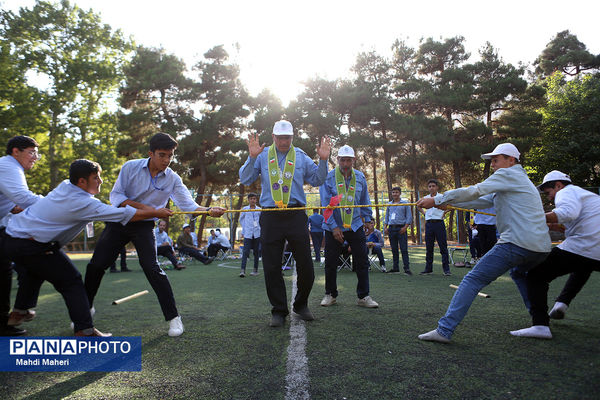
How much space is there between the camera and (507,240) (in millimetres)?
3590

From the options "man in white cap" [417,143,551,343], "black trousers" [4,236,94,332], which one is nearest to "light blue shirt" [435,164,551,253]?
"man in white cap" [417,143,551,343]

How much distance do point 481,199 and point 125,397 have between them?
3733 millimetres

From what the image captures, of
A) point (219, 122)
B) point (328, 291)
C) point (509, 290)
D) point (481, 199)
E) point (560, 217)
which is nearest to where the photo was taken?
point (560, 217)

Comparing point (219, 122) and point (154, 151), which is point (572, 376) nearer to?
point (154, 151)

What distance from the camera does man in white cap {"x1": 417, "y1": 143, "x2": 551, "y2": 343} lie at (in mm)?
3527

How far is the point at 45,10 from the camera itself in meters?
28.4

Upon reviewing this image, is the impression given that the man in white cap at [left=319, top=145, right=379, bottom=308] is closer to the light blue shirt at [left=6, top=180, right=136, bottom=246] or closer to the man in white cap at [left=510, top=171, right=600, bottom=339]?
the man in white cap at [left=510, top=171, right=600, bottom=339]

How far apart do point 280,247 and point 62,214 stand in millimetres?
2257

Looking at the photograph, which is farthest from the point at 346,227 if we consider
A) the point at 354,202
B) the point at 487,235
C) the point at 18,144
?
the point at 487,235

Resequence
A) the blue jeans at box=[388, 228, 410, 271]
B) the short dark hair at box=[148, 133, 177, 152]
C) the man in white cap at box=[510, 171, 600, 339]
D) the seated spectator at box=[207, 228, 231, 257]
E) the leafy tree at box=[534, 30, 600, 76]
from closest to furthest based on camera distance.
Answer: the man in white cap at box=[510, 171, 600, 339], the short dark hair at box=[148, 133, 177, 152], the blue jeans at box=[388, 228, 410, 271], the seated spectator at box=[207, 228, 231, 257], the leafy tree at box=[534, 30, 600, 76]

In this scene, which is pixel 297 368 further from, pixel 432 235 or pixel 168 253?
pixel 168 253

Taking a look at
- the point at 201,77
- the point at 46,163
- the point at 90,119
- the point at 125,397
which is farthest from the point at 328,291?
the point at 46,163

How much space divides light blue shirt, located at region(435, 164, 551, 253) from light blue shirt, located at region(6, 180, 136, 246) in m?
3.41

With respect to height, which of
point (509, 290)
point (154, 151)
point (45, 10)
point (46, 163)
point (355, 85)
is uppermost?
point (45, 10)
